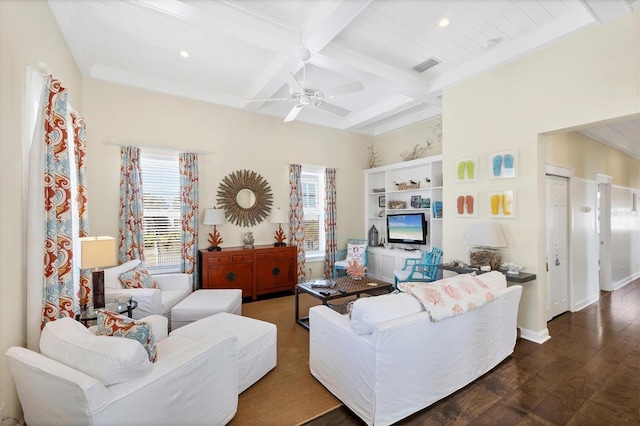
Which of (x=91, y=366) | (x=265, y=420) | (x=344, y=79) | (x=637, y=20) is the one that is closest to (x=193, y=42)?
(x=344, y=79)

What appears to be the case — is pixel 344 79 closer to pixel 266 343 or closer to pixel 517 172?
pixel 517 172

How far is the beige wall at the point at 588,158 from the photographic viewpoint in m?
3.96

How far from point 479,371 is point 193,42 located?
464 centimetres

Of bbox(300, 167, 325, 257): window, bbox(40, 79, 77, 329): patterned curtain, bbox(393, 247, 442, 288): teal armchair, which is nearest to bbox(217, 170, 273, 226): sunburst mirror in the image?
bbox(300, 167, 325, 257): window

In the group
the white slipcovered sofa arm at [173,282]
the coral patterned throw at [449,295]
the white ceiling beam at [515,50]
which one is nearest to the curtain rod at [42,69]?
the white slipcovered sofa arm at [173,282]

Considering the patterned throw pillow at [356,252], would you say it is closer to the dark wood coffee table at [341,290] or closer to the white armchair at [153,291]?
the dark wood coffee table at [341,290]

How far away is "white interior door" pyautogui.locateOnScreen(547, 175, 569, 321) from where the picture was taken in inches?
154

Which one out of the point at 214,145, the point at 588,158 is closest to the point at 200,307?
the point at 214,145

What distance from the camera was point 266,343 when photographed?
8.70 feet

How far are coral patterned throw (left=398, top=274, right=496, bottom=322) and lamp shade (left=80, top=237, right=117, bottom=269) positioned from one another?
265 cm

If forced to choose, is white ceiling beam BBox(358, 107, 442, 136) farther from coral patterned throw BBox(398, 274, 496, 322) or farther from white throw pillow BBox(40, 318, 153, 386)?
white throw pillow BBox(40, 318, 153, 386)

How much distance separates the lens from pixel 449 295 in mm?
2271

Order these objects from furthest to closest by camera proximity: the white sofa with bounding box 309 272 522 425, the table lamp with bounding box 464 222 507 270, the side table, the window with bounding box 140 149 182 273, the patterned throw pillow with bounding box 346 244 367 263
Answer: the patterned throw pillow with bounding box 346 244 367 263 → the window with bounding box 140 149 182 273 → the table lamp with bounding box 464 222 507 270 → the side table → the white sofa with bounding box 309 272 522 425

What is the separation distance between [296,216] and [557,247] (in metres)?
4.19
